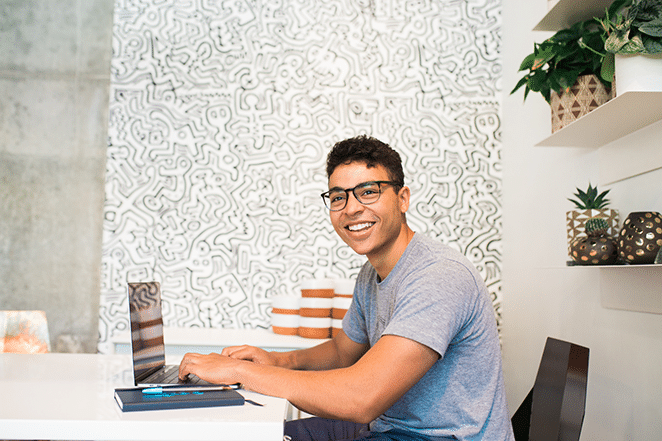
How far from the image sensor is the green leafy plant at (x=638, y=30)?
1.28 metres

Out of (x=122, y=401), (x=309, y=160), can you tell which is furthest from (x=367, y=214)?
(x=309, y=160)

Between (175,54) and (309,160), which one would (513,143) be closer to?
(309,160)

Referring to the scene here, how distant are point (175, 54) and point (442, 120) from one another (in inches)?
65.2

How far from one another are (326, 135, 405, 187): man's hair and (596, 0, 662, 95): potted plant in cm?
64

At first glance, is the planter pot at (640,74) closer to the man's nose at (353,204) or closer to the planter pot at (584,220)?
the planter pot at (584,220)

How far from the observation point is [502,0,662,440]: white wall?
5.28 ft

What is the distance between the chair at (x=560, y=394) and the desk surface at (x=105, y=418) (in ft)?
2.63

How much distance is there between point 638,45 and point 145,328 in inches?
57.6

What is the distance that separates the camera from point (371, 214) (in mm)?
1470

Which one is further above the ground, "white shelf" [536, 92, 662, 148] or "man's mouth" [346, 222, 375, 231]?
"white shelf" [536, 92, 662, 148]

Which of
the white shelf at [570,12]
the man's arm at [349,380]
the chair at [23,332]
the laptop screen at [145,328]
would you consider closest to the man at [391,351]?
the man's arm at [349,380]

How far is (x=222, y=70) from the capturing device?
3018 mm

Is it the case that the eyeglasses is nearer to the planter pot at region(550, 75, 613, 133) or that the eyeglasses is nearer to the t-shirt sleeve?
the t-shirt sleeve

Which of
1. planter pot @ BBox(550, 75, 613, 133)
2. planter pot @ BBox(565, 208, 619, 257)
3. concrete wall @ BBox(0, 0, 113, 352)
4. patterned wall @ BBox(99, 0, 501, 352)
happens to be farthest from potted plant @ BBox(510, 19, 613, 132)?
concrete wall @ BBox(0, 0, 113, 352)
